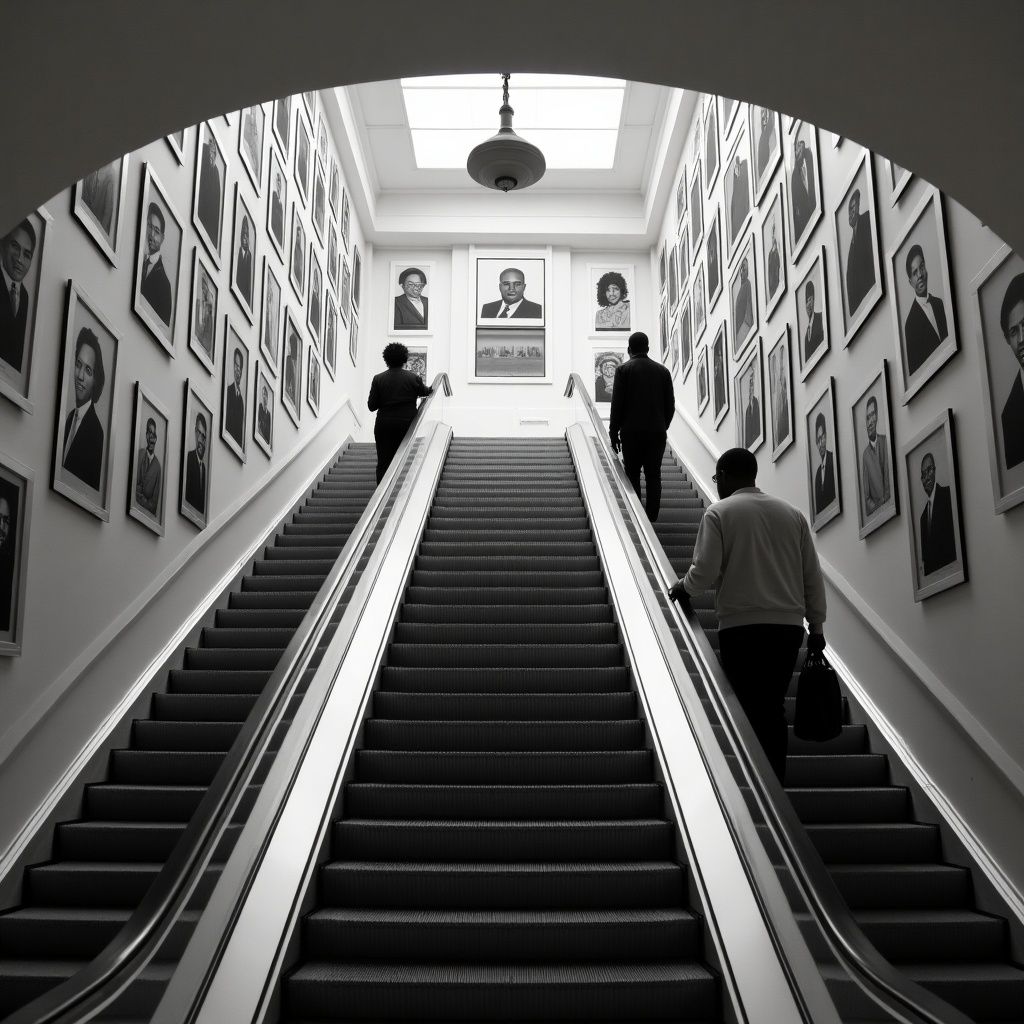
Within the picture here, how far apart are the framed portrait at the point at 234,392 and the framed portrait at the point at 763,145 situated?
18.1 ft

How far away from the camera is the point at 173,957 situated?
10.9 ft

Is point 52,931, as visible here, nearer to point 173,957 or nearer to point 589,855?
point 173,957

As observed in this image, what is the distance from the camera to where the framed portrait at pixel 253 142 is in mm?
10687

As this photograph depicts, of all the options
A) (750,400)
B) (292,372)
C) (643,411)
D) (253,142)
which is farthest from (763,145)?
(292,372)

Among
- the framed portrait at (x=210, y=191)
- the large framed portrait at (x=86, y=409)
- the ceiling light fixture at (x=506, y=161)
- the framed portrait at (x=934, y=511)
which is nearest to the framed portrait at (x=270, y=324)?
the framed portrait at (x=210, y=191)

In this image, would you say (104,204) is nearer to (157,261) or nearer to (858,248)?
(157,261)

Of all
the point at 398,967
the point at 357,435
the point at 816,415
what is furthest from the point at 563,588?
the point at 357,435

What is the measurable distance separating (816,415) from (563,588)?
8.41 ft

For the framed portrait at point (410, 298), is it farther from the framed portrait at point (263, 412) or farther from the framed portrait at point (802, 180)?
the framed portrait at point (802, 180)

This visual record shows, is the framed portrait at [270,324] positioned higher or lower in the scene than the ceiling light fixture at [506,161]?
lower

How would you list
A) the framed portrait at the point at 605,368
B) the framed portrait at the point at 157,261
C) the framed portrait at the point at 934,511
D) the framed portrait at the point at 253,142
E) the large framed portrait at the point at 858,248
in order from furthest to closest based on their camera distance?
the framed portrait at the point at 605,368
the framed portrait at the point at 253,142
the framed portrait at the point at 157,261
the large framed portrait at the point at 858,248
the framed portrait at the point at 934,511

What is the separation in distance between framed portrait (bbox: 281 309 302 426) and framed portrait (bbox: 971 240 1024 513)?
865 cm

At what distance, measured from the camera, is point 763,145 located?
10.8m

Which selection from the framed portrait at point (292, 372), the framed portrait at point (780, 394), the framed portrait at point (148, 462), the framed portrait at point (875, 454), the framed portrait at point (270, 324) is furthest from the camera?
the framed portrait at point (292, 372)
